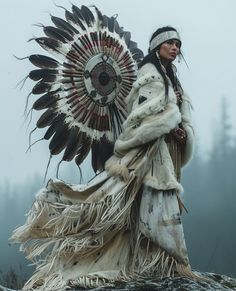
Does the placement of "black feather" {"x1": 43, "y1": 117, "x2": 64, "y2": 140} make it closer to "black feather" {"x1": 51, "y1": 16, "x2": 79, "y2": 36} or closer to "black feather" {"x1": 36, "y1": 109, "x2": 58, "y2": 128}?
"black feather" {"x1": 36, "y1": 109, "x2": 58, "y2": 128}

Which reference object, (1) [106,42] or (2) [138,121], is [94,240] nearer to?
(2) [138,121]

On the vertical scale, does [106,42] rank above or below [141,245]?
above

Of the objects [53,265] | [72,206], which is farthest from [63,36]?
[53,265]

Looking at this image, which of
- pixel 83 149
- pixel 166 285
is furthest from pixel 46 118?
pixel 166 285

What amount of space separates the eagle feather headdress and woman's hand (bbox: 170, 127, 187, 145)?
0.48 m

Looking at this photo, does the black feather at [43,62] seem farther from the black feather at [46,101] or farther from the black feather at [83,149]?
the black feather at [83,149]

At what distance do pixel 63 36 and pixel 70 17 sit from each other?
0.49 feet

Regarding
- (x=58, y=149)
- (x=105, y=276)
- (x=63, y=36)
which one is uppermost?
(x=63, y=36)

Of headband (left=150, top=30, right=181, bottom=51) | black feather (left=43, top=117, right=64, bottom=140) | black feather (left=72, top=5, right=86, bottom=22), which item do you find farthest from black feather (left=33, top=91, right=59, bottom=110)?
headband (left=150, top=30, right=181, bottom=51)

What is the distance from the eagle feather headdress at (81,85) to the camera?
516 centimetres

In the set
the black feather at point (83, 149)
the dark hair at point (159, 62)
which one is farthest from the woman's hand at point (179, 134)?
the black feather at point (83, 149)

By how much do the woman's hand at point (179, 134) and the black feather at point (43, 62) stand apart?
87 centimetres

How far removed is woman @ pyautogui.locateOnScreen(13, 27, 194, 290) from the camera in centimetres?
479

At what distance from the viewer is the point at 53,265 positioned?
491cm
